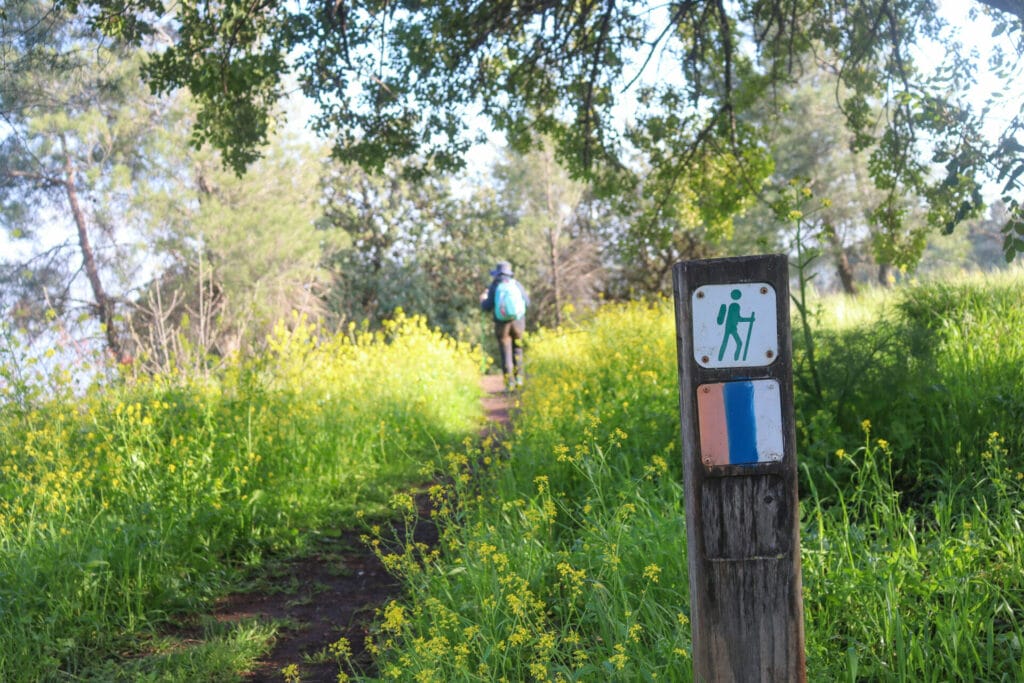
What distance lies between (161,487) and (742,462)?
4.18 meters

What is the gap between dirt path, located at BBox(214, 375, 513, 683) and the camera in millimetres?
4000

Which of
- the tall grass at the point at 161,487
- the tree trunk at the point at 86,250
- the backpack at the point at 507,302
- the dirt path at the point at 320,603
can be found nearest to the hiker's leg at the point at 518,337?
the backpack at the point at 507,302

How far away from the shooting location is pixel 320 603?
4812mm

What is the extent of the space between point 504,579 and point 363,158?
4720 millimetres

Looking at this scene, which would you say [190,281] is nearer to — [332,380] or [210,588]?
[332,380]

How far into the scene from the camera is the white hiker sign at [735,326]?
1928 millimetres

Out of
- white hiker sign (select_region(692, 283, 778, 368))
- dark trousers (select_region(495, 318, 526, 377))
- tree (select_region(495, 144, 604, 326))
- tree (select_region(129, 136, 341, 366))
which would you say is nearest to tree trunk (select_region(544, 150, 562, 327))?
tree (select_region(495, 144, 604, 326))

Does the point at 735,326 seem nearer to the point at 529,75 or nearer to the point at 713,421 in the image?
the point at 713,421

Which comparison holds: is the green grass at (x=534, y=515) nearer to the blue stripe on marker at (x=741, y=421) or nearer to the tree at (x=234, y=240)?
the blue stripe on marker at (x=741, y=421)

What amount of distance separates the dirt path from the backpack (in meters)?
5.93

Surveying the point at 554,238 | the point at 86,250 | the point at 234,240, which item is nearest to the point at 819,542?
the point at 234,240

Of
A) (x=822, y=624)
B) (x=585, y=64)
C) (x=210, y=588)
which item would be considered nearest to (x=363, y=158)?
(x=585, y=64)

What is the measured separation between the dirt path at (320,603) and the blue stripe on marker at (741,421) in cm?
249

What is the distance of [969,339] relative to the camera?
6211mm
